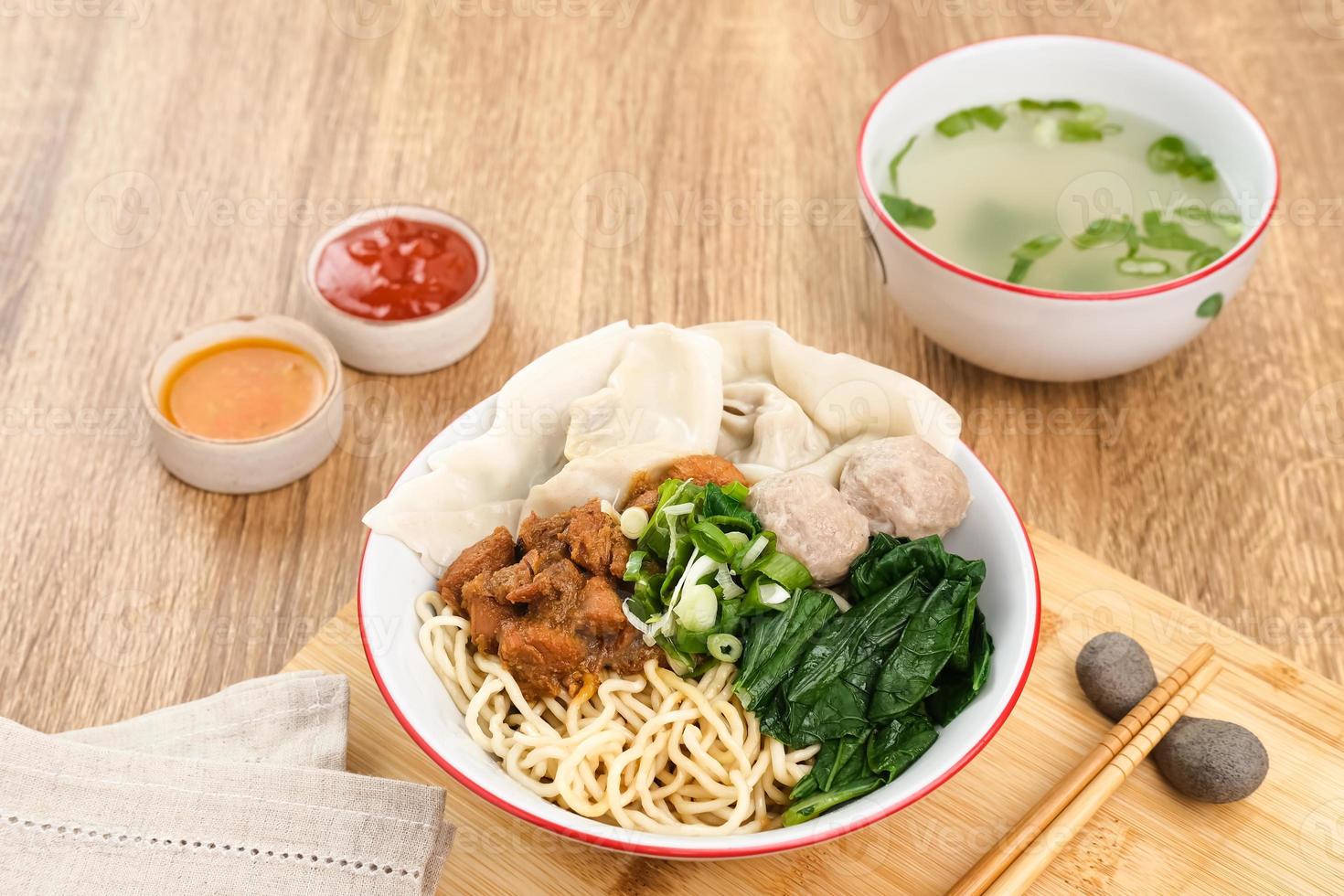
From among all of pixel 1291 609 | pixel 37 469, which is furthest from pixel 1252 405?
pixel 37 469

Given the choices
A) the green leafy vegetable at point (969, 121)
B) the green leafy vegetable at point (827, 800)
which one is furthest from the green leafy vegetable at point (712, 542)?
the green leafy vegetable at point (969, 121)

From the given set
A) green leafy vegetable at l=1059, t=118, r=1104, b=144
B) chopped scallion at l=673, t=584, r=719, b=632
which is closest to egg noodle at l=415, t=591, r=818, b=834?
chopped scallion at l=673, t=584, r=719, b=632

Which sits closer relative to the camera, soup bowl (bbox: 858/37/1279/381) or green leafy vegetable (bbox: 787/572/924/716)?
green leafy vegetable (bbox: 787/572/924/716)

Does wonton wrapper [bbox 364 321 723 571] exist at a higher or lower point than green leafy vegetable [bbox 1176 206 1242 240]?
lower

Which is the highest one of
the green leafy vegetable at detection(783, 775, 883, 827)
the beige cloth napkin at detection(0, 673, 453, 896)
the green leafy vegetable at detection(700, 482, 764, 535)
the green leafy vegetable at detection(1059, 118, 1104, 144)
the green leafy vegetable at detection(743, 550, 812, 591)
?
the green leafy vegetable at detection(1059, 118, 1104, 144)

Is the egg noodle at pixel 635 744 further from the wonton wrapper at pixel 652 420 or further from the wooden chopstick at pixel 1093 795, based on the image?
the wooden chopstick at pixel 1093 795

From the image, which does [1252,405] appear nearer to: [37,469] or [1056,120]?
[1056,120]

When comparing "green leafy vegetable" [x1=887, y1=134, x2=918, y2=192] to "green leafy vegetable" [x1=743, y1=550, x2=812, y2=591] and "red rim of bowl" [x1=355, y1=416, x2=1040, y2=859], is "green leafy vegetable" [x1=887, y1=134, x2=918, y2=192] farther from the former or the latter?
"red rim of bowl" [x1=355, y1=416, x2=1040, y2=859]

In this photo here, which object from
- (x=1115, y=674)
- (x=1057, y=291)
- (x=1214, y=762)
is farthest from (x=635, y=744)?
(x=1057, y=291)
